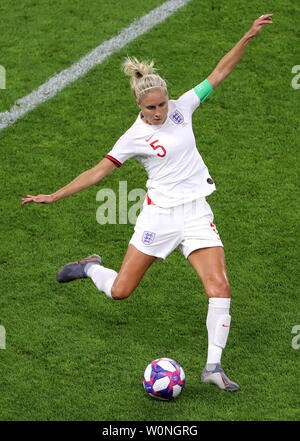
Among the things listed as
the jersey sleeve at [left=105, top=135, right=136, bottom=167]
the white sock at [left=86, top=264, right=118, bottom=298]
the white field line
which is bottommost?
Result: the white sock at [left=86, top=264, right=118, bottom=298]

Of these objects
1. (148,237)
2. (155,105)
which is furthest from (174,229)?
(155,105)

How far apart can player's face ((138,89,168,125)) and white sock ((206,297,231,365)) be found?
140 cm

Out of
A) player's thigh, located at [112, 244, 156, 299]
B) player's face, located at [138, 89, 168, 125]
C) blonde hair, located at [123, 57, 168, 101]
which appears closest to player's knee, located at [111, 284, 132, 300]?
player's thigh, located at [112, 244, 156, 299]

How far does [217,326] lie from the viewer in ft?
22.8

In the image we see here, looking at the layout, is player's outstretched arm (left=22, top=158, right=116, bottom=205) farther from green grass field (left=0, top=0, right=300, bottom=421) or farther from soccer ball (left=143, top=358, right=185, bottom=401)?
soccer ball (left=143, top=358, right=185, bottom=401)

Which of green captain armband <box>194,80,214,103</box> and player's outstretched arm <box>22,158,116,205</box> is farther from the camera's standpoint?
green captain armband <box>194,80,214,103</box>

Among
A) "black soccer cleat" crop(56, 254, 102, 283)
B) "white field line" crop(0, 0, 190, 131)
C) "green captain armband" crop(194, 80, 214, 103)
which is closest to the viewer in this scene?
"green captain armband" crop(194, 80, 214, 103)

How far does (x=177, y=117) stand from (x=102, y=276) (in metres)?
1.43

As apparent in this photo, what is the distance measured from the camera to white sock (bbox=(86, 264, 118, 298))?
746 cm

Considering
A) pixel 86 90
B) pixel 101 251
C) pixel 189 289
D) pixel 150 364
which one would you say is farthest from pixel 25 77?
pixel 150 364

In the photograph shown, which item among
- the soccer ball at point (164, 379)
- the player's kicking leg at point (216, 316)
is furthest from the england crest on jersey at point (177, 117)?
the soccer ball at point (164, 379)

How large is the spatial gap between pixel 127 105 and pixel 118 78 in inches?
20.5

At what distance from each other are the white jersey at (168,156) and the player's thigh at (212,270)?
1.39 feet

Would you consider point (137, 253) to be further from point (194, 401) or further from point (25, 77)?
point (25, 77)
